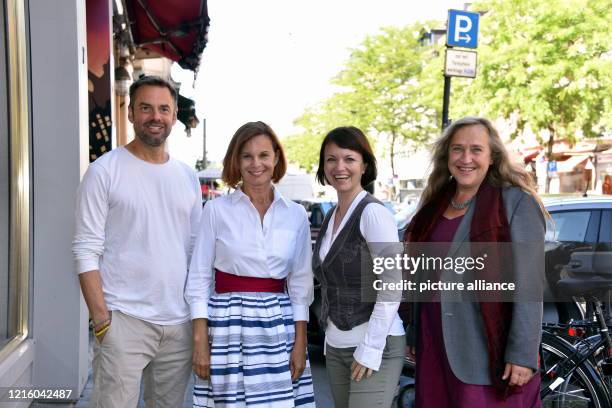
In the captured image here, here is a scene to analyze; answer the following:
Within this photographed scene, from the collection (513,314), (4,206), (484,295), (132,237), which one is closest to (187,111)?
(4,206)

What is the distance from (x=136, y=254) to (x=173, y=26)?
6.77 meters

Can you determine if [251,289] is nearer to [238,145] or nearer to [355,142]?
[238,145]

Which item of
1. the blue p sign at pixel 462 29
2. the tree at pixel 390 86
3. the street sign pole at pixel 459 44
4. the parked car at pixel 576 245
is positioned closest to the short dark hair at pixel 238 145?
the parked car at pixel 576 245

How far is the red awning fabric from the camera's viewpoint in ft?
26.5

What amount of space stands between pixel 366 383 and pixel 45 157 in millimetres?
2984

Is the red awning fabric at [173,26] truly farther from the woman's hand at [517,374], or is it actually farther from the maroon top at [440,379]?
the woman's hand at [517,374]

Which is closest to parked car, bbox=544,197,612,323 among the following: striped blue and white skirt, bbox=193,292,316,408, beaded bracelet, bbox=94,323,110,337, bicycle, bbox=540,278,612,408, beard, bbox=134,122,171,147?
bicycle, bbox=540,278,612,408

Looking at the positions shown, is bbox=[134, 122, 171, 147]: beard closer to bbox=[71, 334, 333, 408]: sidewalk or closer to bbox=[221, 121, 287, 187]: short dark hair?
bbox=[221, 121, 287, 187]: short dark hair

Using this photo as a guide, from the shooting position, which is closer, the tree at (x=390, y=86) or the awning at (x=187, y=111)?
the awning at (x=187, y=111)

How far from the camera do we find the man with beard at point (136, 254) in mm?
2801

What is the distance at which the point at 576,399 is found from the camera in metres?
3.88

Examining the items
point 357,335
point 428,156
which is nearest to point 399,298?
point 357,335

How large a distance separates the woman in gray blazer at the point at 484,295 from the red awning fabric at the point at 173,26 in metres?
5.69

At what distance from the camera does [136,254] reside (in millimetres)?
2861
